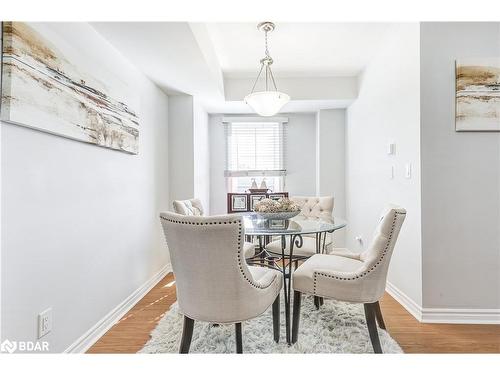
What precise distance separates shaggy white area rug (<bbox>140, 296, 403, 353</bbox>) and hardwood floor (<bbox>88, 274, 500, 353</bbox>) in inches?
4.0

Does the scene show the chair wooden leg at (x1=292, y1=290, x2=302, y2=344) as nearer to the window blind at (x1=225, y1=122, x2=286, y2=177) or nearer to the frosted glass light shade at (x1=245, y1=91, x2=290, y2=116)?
the frosted glass light shade at (x1=245, y1=91, x2=290, y2=116)

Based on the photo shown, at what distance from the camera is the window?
4.44 metres

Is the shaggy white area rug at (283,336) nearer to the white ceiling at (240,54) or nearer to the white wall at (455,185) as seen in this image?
the white wall at (455,185)

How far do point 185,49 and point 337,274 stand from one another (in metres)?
2.00

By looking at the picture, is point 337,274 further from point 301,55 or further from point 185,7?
point 301,55

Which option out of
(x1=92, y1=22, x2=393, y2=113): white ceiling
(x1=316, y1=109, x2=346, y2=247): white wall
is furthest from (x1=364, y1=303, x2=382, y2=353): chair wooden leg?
(x1=316, y1=109, x2=346, y2=247): white wall

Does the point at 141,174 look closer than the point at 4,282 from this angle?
No

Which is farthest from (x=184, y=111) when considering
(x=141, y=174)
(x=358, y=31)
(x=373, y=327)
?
(x=373, y=327)

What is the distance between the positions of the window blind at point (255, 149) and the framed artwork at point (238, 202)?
0.69m

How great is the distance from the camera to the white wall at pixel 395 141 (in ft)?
7.18

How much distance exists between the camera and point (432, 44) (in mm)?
2092

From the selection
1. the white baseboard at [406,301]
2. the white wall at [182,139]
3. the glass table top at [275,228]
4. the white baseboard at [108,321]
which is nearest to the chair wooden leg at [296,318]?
the glass table top at [275,228]

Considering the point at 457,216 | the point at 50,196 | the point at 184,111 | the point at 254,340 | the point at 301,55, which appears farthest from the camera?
the point at 184,111

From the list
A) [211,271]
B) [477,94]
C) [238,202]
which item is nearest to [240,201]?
[238,202]
